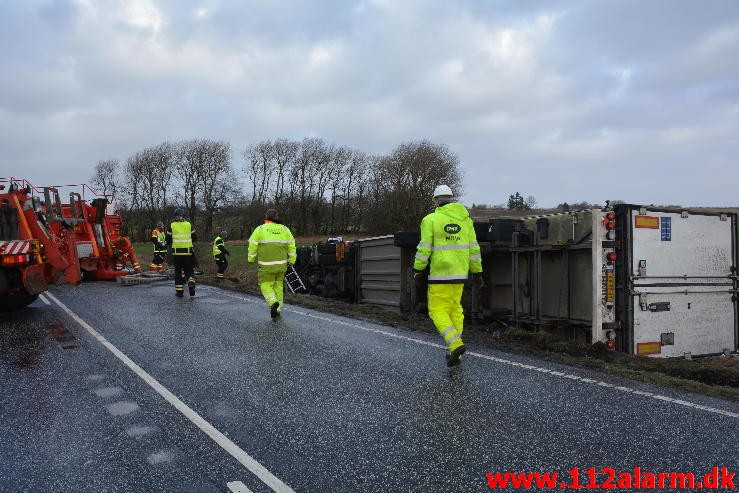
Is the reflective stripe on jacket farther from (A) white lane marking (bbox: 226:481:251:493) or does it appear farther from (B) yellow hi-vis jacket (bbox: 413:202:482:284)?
(A) white lane marking (bbox: 226:481:251:493)

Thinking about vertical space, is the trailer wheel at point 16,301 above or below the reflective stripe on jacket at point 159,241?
below

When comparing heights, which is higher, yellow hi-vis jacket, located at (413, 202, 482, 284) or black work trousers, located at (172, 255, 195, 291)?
yellow hi-vis jacket, located at (413, 202, 482, 284)

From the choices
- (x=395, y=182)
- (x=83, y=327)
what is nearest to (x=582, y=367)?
(x=83, y=327)

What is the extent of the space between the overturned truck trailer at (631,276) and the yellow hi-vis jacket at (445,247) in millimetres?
2048

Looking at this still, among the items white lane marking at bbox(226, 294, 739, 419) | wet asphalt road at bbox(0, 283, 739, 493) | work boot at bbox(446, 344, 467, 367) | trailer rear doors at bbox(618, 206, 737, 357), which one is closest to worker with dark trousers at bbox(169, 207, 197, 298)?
white lane marking at bbox(226, 294, 739, 419)

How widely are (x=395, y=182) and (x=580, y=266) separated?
42.7 metres

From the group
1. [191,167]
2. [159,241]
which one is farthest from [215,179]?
[159,241]

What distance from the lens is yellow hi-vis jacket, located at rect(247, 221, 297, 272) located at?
967cm

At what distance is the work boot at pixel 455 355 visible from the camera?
19.2ft

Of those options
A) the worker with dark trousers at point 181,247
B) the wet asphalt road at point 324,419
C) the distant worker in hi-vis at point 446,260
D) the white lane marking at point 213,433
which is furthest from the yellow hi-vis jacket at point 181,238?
the distant worker in hi-vis at point 446,260

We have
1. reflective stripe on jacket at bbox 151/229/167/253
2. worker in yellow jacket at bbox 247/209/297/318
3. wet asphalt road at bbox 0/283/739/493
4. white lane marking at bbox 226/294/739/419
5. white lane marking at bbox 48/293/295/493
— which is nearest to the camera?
white lane marking at bbox 48/293/295/493

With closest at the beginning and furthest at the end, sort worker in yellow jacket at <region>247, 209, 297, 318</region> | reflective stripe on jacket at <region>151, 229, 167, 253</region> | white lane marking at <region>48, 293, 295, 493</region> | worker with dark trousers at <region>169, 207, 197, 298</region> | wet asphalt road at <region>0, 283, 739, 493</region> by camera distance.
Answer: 1. white lane marking at <region>48, 293, 295, 493</region>
2. wet asphalt road at <region>0, 283, 739, 493</region>
3. worker in yellow jacket at <region>247, 209, 297, 318</region>
4. worker with dark trousers at <region>169, 207, 197, 298</region>
5. reflective stripe on jacket at <region>151, 229, 167, 253</region>

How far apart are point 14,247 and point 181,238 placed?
3511 mm

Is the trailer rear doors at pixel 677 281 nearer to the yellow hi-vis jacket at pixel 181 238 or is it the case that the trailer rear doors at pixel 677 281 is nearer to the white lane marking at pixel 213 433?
the white lane marking at pixel 213 433
